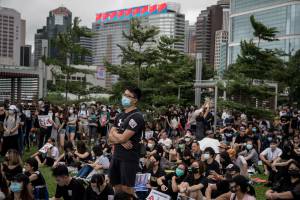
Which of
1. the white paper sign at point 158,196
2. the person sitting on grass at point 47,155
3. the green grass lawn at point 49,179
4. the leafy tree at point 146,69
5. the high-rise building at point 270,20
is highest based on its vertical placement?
the high-rise building at point 270,20

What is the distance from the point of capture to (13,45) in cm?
17500

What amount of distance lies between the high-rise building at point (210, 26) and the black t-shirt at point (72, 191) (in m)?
160

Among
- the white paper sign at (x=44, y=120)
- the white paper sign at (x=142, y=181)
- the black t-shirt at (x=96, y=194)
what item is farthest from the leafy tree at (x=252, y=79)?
the black t-shirt at (x=96, y=194)

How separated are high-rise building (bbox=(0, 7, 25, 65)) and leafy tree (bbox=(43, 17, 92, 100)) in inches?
5550

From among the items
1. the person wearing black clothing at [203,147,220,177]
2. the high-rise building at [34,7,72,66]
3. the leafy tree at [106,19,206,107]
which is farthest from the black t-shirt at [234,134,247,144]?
the high-rise building at [34,7,72,66]

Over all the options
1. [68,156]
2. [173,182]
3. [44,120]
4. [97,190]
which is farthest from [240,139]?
[97,190]

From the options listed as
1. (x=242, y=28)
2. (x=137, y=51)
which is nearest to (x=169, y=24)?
(x=242, y=28)

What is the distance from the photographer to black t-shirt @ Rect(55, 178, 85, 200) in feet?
23.3

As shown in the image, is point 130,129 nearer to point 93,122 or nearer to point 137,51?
point 93,122

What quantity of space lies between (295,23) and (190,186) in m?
63.0

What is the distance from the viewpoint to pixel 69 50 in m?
24.6

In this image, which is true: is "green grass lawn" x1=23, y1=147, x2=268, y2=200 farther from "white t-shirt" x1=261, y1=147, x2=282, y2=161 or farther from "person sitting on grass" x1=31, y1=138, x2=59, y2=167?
"white t-shirt" x1=261, y1=147, x2=282, y2=161

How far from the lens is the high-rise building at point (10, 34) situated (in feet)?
546

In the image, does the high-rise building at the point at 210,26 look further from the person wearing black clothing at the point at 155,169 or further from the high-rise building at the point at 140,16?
the person wearing black clothing at the point at 155,169
